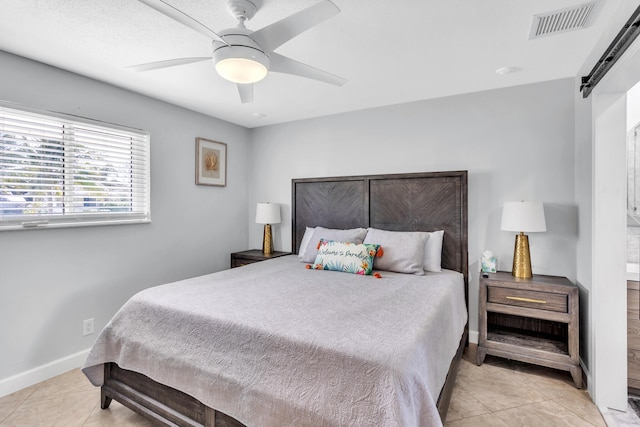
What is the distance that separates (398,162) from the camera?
345 cm

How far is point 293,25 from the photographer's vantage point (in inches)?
59.3

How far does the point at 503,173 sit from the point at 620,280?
1.24 m

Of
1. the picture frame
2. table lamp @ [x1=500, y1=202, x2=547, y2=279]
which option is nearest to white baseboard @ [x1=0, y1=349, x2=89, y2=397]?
the picture frame

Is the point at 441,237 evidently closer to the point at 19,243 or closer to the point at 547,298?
the point at 547,298

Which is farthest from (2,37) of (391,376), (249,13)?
(391,376)

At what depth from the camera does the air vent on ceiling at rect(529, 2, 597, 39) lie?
1.78m

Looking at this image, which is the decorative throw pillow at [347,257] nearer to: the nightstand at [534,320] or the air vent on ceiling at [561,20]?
the nightstand at [534,320]

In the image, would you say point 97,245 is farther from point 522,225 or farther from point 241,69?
point 522,225

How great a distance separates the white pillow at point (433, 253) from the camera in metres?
2.94

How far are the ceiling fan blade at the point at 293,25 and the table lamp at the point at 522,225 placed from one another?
7.02 ft

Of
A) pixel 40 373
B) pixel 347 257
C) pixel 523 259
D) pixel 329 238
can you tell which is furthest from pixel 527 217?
pixel 40 373

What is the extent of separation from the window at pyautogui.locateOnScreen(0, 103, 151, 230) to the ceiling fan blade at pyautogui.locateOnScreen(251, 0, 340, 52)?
2014mm

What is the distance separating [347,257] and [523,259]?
1480 mm

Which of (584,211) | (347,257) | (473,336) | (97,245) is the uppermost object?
(584,211)
